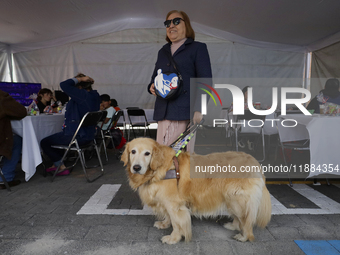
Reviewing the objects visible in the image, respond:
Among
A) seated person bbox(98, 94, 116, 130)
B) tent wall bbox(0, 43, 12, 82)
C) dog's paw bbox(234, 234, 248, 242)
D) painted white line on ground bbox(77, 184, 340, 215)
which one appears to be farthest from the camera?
tent wall bbox(0, 43, 12, 82)

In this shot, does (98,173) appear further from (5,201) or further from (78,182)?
(5,201)

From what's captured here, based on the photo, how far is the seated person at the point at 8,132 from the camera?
2967 millimetres

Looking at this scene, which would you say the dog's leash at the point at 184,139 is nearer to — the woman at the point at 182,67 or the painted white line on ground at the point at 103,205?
the woman at the point at 182,67

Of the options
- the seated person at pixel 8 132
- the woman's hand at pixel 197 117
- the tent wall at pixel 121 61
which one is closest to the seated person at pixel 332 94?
the woman's hand at pixel 197 117

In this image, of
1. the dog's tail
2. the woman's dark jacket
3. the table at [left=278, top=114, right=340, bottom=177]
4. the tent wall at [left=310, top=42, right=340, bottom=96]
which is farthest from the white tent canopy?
the dog's tail

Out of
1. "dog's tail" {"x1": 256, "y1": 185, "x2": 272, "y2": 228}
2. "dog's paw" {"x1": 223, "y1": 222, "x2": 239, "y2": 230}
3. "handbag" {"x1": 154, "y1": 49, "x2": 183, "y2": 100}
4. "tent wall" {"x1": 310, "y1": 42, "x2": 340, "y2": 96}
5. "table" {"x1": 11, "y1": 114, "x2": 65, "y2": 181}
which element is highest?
"tent wall" {"x1": 310, "y1": 42, "x2": 340, "y2": 96}

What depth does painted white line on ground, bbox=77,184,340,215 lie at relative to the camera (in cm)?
240

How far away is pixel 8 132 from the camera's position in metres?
3.05

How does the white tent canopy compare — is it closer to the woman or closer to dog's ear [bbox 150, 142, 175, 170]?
the woman

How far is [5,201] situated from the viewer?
2.71 meters

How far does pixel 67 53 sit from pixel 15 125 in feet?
25.1

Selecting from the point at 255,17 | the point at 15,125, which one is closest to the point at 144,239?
the point at 15,125

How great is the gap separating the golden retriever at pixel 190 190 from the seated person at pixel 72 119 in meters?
2.02

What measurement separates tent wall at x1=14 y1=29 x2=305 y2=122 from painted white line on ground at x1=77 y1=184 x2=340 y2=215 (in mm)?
7505
